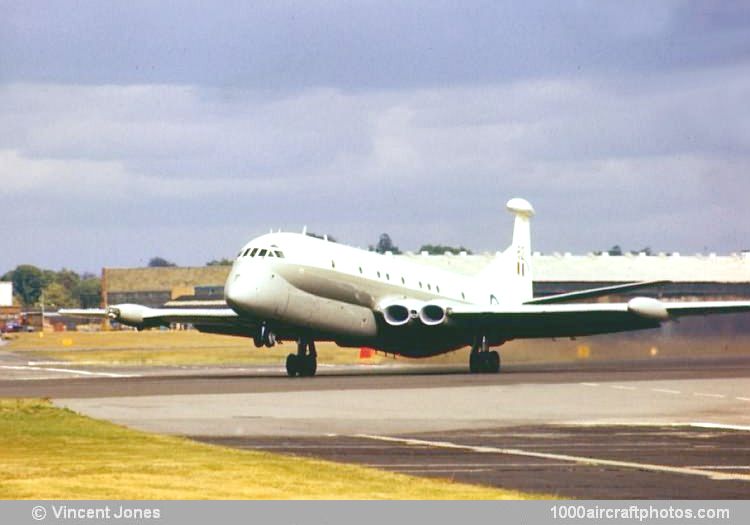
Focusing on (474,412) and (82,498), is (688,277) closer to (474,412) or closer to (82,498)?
(474,412)

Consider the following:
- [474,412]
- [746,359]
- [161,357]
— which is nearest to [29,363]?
[161,357]

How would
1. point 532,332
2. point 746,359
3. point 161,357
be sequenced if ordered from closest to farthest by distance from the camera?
point 532,332 → point 746,359 → point 161,357

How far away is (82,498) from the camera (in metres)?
15.6

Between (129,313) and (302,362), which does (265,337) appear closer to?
(302,362)

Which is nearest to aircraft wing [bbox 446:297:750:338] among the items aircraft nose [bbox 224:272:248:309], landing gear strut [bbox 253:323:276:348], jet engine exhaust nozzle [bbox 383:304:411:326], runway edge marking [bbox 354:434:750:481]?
jet engine exhaust nozzle [bbox 383:304:411:326]

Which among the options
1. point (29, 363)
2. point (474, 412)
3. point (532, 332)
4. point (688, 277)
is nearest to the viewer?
point (474, 412)

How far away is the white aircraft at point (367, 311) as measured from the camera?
152ft

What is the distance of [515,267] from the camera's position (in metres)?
60.3

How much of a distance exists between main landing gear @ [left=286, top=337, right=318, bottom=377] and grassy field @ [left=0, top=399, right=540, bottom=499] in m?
24.8

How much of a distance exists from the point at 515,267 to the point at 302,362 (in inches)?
565

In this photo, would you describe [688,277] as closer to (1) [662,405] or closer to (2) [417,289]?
(2) [417,289]
